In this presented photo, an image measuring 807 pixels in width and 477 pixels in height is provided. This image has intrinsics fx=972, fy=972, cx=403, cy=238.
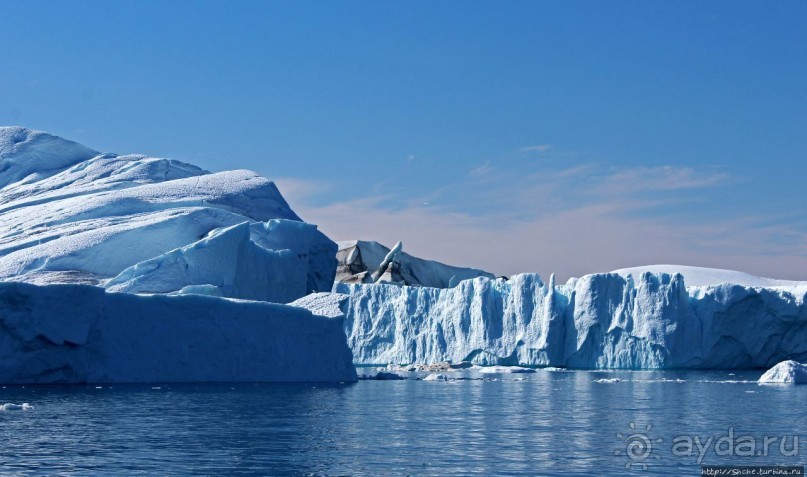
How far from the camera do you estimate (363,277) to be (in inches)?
1463

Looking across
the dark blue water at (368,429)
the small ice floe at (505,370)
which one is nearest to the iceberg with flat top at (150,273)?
the dark blue water at (368,429)

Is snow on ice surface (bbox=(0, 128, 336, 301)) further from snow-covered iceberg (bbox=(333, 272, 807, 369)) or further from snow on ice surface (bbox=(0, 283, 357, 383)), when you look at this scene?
snow on ice surface (bbox=(0, 283, 357, 383))

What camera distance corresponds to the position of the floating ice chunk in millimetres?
21000

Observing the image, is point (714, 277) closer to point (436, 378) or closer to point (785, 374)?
point (785, 374)

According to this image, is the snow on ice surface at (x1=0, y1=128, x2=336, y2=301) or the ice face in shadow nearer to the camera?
the ice face in shadow

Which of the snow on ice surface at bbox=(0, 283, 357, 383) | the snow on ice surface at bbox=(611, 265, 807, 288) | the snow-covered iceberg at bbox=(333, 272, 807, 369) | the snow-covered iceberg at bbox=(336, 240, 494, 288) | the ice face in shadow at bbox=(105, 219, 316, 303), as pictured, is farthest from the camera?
the snow on ice surface at bbox=(611, 265, 807, 288)

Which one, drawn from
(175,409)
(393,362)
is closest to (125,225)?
(393,362)

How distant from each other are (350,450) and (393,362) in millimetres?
21658

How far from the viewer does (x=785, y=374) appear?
69.1 ft

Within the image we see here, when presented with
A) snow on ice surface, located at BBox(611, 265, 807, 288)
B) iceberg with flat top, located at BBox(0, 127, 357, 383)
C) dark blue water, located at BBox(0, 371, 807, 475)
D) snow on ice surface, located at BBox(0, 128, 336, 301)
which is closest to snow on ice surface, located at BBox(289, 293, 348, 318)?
iceberg with flat top, located at BBox(0, 127, 357, 383)

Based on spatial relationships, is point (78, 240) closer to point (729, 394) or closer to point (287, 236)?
point (287, 236)

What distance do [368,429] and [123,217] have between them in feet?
58.5

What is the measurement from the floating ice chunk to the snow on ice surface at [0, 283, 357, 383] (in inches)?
368

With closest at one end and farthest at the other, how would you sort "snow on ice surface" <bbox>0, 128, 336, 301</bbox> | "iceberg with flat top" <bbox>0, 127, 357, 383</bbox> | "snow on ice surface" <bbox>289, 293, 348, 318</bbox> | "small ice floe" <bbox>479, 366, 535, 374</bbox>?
"iceberg with flat top" <bbox>0, 127, 357, 383</bbox> → "snow on ice surface" <bbox>289, 293, 348, 318</bbox> → "snow on ice surface" <bbox>0, 128, 336, 301</bbox> → "small ice floe" <bbox>479, 366, 535, 374</bbox>
